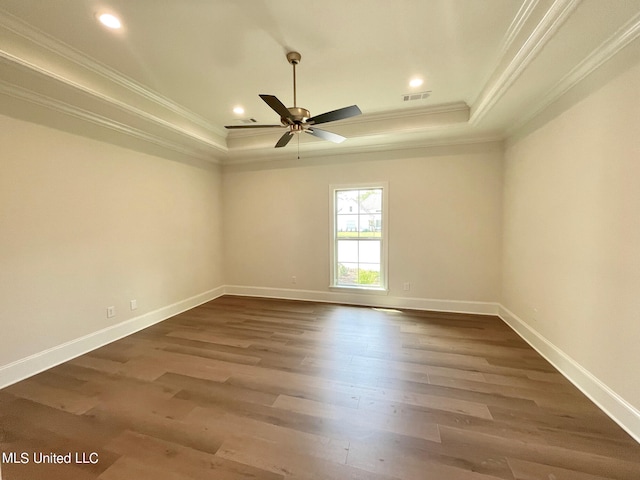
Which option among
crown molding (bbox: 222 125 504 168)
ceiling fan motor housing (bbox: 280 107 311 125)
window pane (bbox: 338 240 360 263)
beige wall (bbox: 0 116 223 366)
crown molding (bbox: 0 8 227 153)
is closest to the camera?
crown molding (bbox: 0 8 227 153)

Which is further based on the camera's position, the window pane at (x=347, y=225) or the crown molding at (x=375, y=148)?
the window pane at (x=347, y=225)

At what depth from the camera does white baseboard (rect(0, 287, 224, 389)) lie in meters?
2.37

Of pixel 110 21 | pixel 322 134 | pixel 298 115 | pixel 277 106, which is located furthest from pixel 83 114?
pixel 322 134

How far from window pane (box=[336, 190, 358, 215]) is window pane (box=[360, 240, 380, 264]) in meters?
0.61

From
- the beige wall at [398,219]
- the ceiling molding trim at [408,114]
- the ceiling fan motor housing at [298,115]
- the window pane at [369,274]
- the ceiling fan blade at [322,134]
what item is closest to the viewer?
the ceiling fan motor housing at [298,115]

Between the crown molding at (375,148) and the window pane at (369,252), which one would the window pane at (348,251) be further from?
the crown molding at (375,148)

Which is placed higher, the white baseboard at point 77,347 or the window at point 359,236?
the window at point 359,236

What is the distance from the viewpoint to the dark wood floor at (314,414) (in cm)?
151

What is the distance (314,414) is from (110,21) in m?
3.40

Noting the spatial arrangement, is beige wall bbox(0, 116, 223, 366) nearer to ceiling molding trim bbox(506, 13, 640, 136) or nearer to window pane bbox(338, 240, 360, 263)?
window pane bbox(338, 240, 360, 263)

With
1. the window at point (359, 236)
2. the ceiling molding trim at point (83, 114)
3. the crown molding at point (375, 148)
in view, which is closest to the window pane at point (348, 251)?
the window at point (359, 236)

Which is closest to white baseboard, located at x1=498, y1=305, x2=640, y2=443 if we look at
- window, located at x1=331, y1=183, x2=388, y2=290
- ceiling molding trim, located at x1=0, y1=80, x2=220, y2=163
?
window, located at x1=331, y1=183, x2=388, y2=290

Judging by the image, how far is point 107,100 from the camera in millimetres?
2637

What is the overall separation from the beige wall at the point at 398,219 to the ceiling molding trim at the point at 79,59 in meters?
1.97
